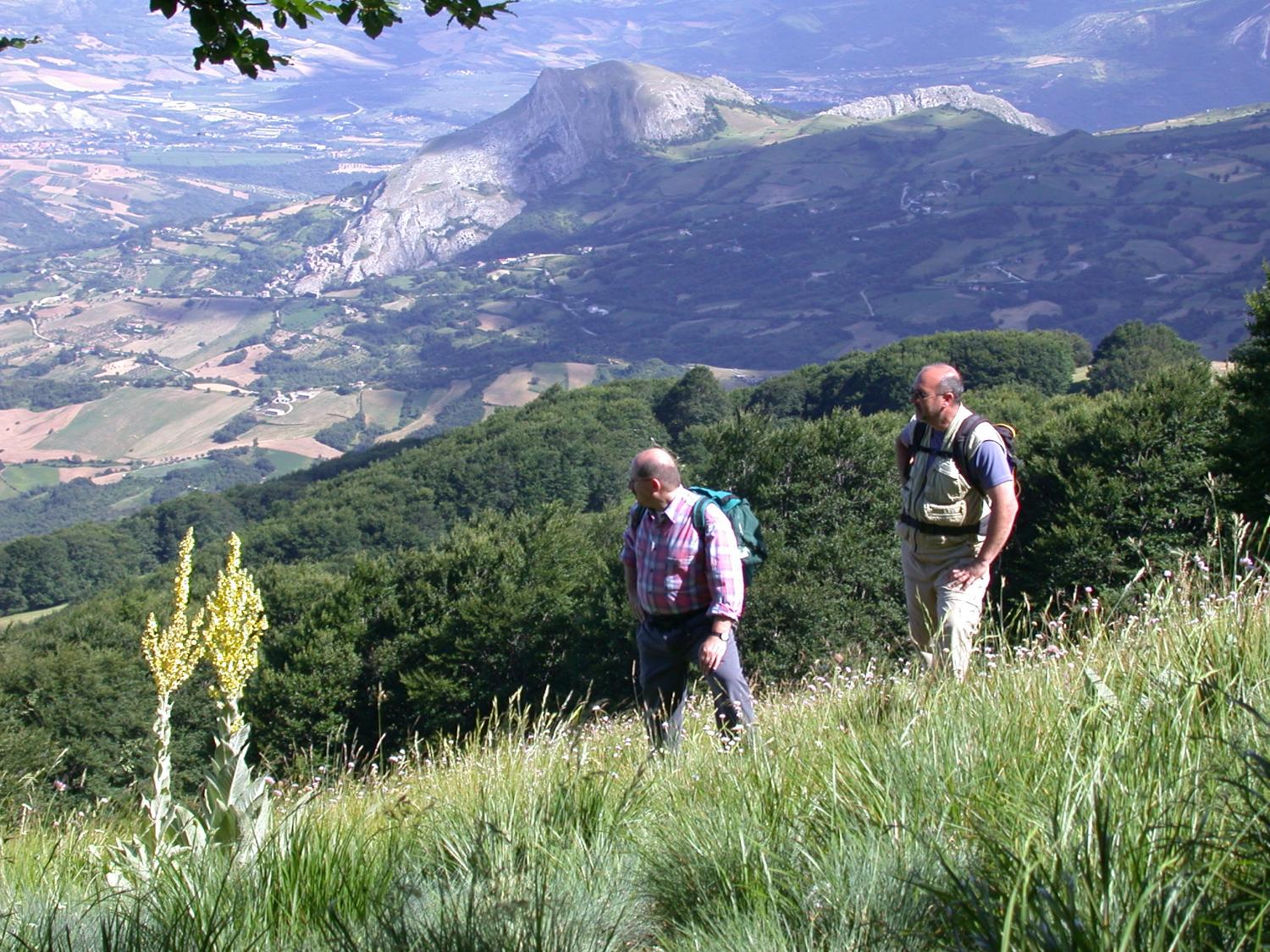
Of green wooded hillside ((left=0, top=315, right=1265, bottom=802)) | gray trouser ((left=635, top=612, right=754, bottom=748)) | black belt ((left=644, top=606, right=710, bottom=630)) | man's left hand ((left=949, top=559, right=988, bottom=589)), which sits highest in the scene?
man's left hand ((left=949, top=559, right=988, bottom=589))

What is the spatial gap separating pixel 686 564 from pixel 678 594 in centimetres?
15

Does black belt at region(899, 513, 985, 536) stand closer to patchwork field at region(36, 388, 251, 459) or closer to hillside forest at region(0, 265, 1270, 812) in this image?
hillside forest at region(0, 265, 1270, 812)

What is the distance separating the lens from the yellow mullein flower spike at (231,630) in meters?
3.29

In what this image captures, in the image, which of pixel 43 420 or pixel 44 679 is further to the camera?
pixel 43 420

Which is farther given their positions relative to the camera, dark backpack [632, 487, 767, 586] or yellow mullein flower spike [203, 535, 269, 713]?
dark backpack [632, 487, 767, 586]

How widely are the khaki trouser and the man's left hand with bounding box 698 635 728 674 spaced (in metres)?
0.97

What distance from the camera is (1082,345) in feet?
265

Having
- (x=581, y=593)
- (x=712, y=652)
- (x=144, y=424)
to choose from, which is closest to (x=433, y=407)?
(x=144, y=424)

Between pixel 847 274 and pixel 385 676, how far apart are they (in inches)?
7267

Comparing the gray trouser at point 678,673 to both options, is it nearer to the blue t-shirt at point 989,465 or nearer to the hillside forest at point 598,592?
the blue t-shirt at point 989,465

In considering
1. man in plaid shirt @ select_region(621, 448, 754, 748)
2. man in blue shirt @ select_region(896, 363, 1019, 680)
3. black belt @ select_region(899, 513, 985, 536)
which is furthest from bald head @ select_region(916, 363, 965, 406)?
man in plaid shirt @ select_region(621, 448, 754, 748)

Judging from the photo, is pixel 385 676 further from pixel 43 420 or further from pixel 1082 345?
pixel 43 420

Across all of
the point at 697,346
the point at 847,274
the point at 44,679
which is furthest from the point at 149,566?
the point at 847,274

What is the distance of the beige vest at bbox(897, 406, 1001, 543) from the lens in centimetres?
543
